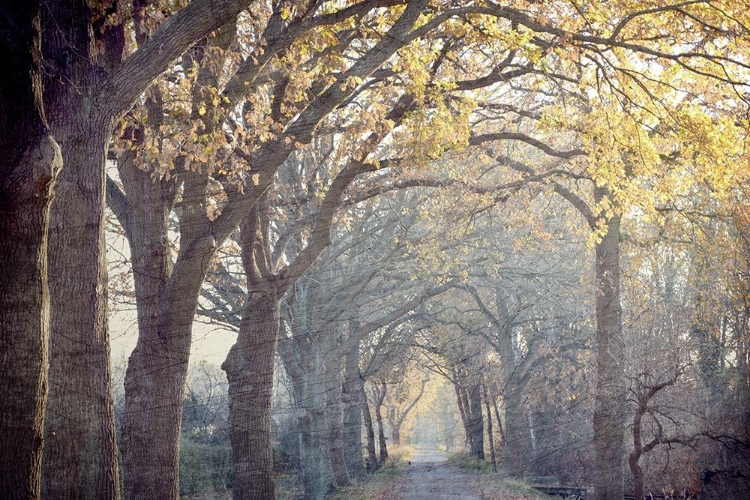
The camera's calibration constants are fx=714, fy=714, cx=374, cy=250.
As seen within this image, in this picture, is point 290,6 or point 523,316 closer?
point 290,6

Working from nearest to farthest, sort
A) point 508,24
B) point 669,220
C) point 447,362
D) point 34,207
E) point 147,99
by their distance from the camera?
point 34,207 → point 147,99 → point 508,24 → point 669,220 → point 447,362

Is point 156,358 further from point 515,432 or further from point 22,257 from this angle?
point 515,432

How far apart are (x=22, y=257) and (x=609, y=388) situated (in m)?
12.8

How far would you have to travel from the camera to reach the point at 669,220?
15.3 metres

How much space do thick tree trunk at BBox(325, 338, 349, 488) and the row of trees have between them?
7918 millimetres

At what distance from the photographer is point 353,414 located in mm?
29062

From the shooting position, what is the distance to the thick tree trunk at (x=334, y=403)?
22.0m

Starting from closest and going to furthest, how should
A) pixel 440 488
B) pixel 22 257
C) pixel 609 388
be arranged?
1. pixel 22 257
2. pixel 609 388
3. pixel 440 488

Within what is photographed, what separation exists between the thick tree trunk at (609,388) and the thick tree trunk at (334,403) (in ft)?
27.8

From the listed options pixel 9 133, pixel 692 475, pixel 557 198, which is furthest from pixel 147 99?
pixel 557 198

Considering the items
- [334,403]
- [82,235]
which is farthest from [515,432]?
[82,235]

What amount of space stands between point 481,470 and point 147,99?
93.5 feet

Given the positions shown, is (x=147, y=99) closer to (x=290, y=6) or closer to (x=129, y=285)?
(x=290, y=6)

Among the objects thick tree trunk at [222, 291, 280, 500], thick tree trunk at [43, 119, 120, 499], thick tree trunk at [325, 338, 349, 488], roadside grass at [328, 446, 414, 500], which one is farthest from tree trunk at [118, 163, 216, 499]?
thick tree trunk at [325, 338, 349, 488]
